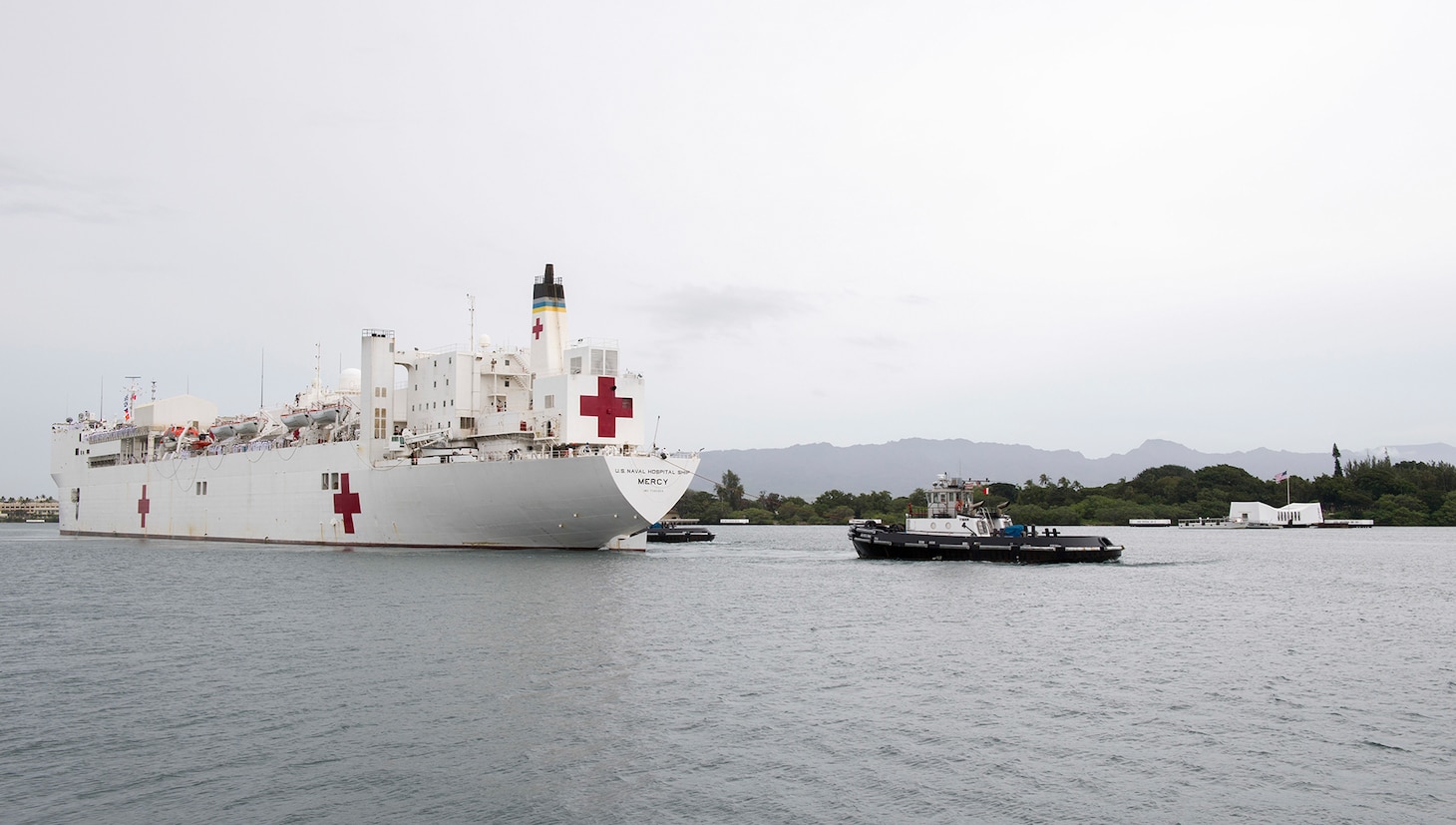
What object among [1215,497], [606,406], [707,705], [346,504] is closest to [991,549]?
[606,406]

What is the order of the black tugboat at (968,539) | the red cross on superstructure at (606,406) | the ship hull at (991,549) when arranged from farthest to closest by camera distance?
the black tugboat at (968,539)
the ship hull at (991,549)
the red cross on superstructure at (606,406)

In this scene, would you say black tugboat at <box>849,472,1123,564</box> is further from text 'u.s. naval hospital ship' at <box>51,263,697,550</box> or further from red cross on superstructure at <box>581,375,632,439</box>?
red cross on superstructure at <box>581,375,632,439</box>

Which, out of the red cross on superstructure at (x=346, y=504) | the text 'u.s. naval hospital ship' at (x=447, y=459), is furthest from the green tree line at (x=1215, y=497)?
the red cross on superstructure at (x=346, y=504)

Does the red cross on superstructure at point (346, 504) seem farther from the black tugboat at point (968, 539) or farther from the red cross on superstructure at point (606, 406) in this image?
the black tugboat at point (968, 539)

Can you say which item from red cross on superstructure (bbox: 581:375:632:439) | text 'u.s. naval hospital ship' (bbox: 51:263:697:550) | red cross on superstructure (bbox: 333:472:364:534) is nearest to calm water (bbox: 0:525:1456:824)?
text 'u.s. naval hospital ship' (bbox: 51:263:697:550)

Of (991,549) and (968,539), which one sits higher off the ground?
(968,539)

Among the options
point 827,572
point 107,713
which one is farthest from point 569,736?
point 827,572

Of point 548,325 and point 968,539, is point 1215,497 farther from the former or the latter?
point 548,325
